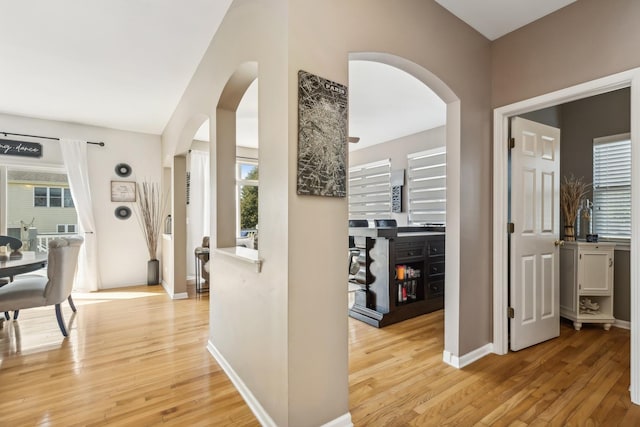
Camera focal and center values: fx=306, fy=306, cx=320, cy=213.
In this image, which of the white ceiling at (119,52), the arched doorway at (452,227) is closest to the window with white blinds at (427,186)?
the white ceiling at (119,52)

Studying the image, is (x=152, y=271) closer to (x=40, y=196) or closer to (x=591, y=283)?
(x=40, y=196)

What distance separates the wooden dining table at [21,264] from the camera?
7.97 feet

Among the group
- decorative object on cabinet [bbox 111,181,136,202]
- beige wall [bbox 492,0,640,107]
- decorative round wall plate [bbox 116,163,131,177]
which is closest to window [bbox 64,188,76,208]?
decorative object on cabinet [bbox 111,181,136,202]

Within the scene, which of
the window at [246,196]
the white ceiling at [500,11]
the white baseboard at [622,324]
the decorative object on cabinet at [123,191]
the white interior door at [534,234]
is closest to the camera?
the white ceiling at [500,11]

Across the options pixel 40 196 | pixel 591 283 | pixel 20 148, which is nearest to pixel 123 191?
pixel 40 196

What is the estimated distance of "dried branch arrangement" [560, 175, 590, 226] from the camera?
10.8 feet

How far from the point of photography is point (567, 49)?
86.7 inches

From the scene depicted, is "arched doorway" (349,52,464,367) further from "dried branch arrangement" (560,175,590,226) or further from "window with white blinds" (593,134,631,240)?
"window with white blinds" (593,134,631,240)

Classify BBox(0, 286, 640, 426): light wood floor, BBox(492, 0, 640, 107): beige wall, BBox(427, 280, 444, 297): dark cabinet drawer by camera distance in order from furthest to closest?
BBox(427, 280, 444, 297): dark cabinet drawer
BBox(492, 0, 640, 107): beige wall
BBox(0, 286, 640, 426): light wood floor

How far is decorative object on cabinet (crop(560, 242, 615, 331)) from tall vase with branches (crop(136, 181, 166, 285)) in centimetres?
582

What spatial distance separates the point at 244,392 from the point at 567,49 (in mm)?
3262

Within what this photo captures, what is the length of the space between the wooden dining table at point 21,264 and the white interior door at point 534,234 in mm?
4079

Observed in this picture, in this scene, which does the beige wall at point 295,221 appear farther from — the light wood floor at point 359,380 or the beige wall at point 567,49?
the beige wall at point 567,49

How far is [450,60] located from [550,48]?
74 cm
